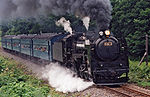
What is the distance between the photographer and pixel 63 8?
11578mm

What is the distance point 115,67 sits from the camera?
31.5ft

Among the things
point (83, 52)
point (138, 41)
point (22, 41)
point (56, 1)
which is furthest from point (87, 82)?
point (22, 41)

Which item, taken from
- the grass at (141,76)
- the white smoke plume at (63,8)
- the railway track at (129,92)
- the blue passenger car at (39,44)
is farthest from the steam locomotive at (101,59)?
the blue passenger car at (39,44)

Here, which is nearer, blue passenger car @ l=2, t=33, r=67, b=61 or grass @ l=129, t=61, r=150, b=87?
grass @ l=129, t=61, r=150, b=87

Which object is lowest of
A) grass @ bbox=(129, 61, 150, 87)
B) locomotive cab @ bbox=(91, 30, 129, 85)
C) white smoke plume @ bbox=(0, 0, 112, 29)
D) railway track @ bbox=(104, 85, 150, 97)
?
railway track @ bbox=(104, 85, 150, 97)

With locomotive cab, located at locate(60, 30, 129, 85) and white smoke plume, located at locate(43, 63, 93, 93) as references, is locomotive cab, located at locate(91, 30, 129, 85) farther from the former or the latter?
white smoke plume, located at locate(43, 63, 93, 93)

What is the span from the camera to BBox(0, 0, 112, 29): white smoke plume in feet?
32.7

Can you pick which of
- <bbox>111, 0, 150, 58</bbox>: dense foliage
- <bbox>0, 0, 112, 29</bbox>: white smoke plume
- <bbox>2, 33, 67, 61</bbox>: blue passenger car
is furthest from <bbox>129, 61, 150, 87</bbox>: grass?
<bbox>111, 0, 150, 58</bbox>: dense foliage

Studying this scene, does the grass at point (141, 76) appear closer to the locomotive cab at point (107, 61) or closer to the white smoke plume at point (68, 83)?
the locomotive cab at point (107, 61)

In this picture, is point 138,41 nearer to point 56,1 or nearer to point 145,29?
point 145,29

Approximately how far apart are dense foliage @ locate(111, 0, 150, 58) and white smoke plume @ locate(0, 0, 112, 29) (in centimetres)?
986

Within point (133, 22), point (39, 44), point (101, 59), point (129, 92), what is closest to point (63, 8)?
point (101, 59)

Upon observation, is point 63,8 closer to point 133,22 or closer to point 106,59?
point 106,59

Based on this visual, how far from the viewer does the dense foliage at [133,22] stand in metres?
19.8
